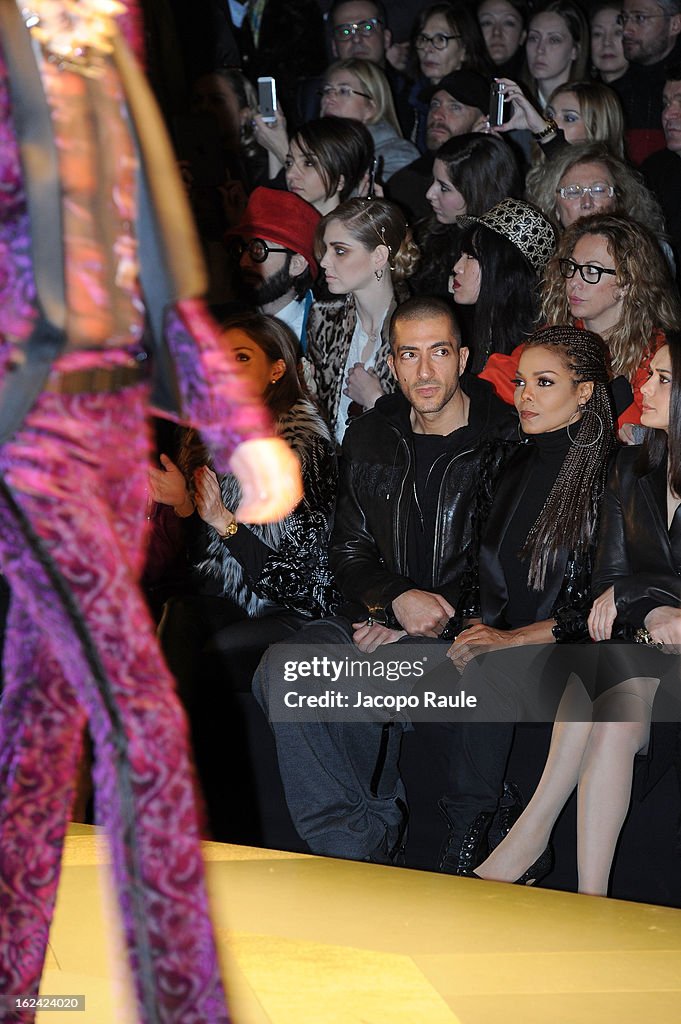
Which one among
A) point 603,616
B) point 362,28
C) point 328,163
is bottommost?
point 603,616

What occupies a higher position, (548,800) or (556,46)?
(556,46)

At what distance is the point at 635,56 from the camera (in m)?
3.75

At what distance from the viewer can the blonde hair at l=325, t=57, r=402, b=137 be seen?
3814 mm

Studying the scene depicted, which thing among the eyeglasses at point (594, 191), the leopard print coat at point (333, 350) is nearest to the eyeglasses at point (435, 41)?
the eyeglasses at point (594, 191)

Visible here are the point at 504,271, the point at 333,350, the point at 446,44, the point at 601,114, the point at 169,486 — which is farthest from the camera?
the point at 446,44

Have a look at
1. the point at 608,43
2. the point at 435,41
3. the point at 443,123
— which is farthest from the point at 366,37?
the point at 608,43

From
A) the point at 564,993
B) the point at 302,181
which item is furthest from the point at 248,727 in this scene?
the point at 302,181

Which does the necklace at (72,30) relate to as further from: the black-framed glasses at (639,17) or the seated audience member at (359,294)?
the black-framed glasses at (639,17)

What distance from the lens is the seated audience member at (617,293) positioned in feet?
9.52

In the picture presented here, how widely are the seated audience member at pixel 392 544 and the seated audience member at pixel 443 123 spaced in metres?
0.88

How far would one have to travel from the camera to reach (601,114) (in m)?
3.42

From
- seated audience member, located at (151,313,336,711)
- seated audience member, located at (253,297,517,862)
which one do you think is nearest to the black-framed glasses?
seated audience member, located at (253,297,517,862)

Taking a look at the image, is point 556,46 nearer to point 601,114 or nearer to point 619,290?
point 601,114

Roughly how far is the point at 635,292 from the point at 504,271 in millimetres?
351
